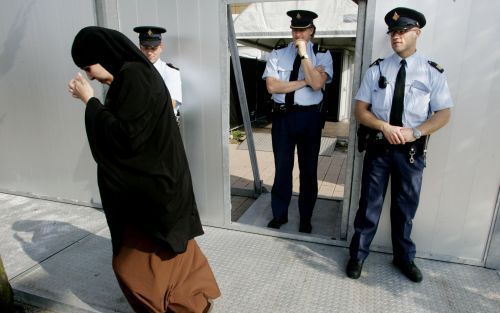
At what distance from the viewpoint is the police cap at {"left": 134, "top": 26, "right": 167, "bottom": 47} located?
3219 millimetres

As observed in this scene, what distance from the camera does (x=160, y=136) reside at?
1.83 metres

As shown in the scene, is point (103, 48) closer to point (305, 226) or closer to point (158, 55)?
point (158, 55)

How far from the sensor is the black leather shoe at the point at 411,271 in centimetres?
272

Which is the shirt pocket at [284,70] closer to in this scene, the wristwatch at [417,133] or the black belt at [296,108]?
the black belt at [296,108]

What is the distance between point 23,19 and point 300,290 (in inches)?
156

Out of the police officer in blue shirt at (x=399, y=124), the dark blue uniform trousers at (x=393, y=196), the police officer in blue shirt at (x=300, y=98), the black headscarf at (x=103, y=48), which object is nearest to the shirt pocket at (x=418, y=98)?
the police officer in blue shirt at (x=399, y=124)

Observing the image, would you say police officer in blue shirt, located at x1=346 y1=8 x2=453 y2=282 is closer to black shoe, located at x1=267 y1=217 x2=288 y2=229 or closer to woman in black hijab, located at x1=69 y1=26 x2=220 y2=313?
black shoe, located at x1=267 y1=217 x2=288 y2=229

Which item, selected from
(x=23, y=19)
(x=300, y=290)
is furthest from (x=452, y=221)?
(x=23, y=19)

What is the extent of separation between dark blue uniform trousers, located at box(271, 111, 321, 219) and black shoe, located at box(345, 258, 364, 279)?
0.89 meters

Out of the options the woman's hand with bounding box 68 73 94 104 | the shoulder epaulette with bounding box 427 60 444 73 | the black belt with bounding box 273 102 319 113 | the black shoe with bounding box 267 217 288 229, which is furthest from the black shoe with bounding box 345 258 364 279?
the woman's hand with bounding box 68 73 94 104

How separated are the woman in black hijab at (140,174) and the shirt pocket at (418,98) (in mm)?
1616

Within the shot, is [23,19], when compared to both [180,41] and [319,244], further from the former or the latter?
[319,244]

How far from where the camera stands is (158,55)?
3.31 m

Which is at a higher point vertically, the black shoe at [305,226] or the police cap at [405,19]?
the police cap at [405,19]
